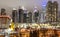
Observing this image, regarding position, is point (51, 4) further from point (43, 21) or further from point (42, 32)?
point (42, 32)

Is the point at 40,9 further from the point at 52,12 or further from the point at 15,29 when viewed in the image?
the point at 15,29

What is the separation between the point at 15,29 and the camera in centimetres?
167

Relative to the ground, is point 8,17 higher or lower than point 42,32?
higher

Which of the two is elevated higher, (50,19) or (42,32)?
(50,19)

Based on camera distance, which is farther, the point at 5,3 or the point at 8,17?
the point at 5,3

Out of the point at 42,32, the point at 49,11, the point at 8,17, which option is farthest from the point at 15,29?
the point at 49,11

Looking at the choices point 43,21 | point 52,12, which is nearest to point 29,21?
point 43,21

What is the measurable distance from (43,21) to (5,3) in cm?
48

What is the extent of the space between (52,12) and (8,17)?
453 mm

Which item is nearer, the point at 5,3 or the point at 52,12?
the point at 52,12

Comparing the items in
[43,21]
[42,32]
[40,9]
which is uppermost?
[40,9]

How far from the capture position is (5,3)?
1848 mm

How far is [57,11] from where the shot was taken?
68.1 inches

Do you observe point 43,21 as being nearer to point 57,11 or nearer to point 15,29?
point 57,11
